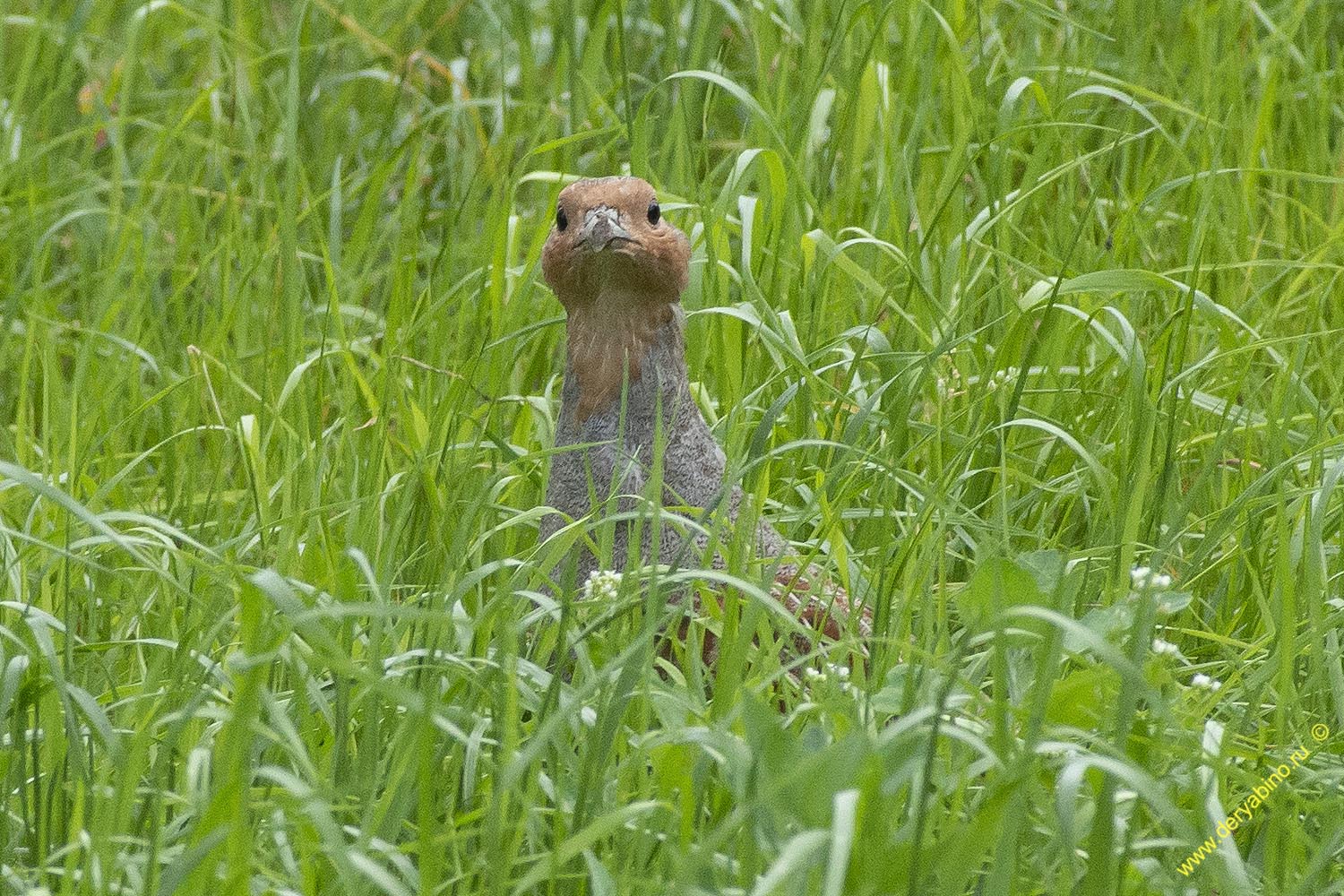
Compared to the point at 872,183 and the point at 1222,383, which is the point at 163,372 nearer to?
the point at 872,183

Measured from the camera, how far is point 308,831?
7.62 feet

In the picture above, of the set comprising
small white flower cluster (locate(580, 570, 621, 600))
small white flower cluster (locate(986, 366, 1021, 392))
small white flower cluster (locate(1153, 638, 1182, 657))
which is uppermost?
small white flower cluster (locate(986, 366, 1021, 392))

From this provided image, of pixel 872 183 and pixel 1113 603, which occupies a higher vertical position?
pixel 872 183

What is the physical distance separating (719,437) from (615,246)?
1.51 feet

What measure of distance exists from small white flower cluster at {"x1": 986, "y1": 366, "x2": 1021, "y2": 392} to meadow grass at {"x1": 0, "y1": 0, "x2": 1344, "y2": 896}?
0.01 meters

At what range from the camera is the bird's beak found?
11.3 feet

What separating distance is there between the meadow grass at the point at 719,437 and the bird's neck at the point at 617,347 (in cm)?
18

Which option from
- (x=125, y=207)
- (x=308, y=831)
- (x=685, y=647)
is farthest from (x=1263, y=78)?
(x=308, y=831)

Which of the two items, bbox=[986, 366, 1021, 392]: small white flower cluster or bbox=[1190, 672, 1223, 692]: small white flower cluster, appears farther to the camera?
bbox=[986, 366, 1021, 392]: small white flower cluster

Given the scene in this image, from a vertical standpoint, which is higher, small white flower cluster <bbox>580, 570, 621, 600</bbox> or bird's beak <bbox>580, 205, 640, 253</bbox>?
bird's beak <bbox>580, 205, 640, 253</bbox>

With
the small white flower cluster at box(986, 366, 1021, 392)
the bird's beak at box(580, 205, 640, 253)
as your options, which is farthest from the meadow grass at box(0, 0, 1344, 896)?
the bird's beak at box(580, 205, 640, 253)

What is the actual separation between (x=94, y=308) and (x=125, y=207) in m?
0.73

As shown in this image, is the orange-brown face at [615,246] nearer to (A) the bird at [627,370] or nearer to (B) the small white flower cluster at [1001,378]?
(A) the bird at [627,370]

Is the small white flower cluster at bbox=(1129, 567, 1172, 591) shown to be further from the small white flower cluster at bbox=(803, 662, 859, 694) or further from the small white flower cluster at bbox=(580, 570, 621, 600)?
the small white flower cluster at bbox=(580, 570, 621, 600)
